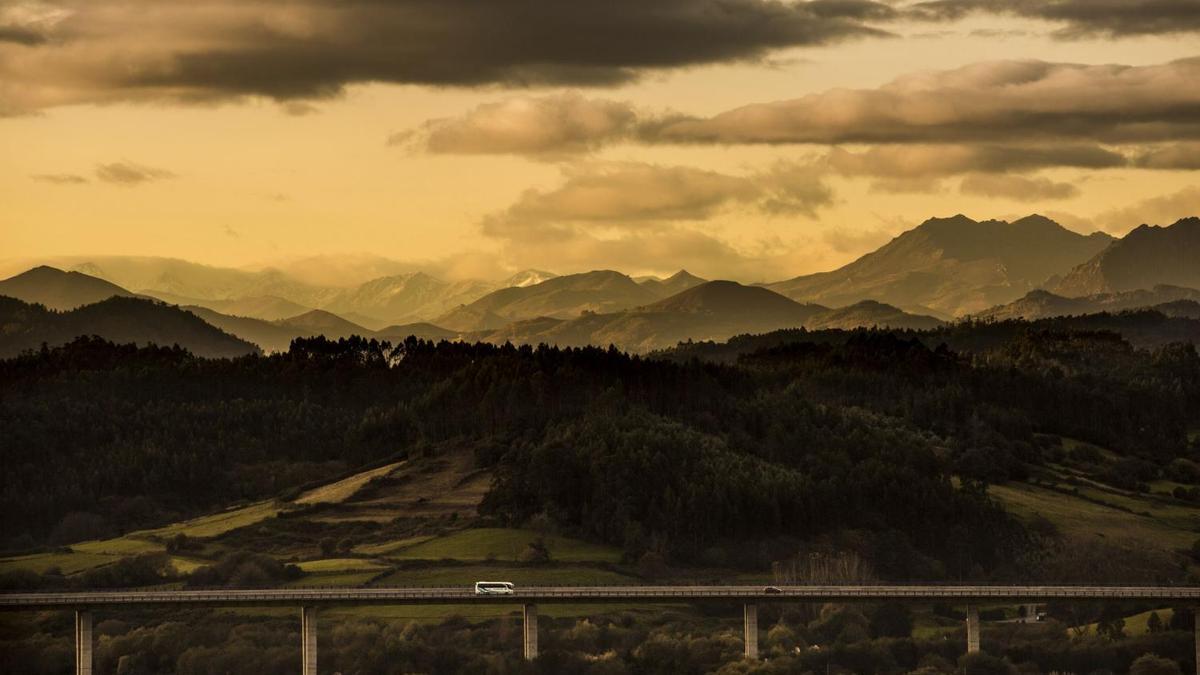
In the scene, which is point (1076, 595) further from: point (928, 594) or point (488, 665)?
point (488, 665)

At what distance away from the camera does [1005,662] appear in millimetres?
198875

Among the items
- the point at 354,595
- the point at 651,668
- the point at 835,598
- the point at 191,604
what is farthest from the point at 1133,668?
the point at 191,604

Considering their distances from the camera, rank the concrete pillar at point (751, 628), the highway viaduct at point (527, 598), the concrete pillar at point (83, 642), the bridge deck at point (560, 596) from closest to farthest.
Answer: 1. the bridge deck at point (560, 596)
2. the highway viaduct at point (527, 598)
3. the concrete pillar at point (751, 628)
4. the concrete pillar at point (83, 642)

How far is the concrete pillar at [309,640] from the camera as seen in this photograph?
195625 mm

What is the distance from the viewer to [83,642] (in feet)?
650

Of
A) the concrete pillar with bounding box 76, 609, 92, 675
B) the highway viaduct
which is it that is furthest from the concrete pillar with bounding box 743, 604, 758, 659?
the concrete pillar with bounding box 76, 609, 92, 675

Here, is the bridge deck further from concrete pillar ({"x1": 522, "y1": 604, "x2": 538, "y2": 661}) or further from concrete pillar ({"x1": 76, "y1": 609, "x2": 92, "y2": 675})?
concrete pillar ({"x1": 76, "y1": 609, "x2": 92, "y2": 675})

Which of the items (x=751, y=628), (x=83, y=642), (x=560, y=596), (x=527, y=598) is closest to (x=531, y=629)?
(x=527, y=598)

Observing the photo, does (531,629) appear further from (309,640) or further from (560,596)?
(309,640)

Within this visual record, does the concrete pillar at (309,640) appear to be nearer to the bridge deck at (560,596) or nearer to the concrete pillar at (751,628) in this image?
the bridge deck at (560,596)

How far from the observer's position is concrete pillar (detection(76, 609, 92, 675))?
647 ft

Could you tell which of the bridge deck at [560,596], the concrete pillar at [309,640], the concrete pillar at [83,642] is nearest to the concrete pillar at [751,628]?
the bridge deck at [560,596]

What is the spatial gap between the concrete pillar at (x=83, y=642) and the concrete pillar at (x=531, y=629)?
39.0 m

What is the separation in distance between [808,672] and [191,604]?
55.0 metres
